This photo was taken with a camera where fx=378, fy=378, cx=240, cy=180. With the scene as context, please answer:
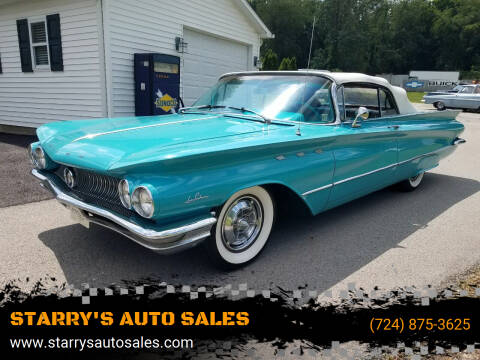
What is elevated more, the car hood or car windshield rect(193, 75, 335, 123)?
car windshield rect(193, 75, 335, 123)

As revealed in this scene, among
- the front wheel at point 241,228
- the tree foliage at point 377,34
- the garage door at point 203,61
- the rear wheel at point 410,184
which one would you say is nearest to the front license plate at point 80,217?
the front wheel at point 241,228

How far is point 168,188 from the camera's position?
2.27 meters

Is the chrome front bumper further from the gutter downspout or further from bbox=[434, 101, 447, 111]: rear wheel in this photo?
bbox=[434, 101, 447, 111]: rear wheel

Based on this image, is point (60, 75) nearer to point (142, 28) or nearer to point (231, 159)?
point (142, 28)

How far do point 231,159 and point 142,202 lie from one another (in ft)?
2.19

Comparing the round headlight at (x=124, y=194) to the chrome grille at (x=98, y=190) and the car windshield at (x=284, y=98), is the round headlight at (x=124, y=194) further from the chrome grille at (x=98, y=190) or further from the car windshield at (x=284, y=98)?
the car windshield at (x=284, y=98)

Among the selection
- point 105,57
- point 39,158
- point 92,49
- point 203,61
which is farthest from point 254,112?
point 203,61

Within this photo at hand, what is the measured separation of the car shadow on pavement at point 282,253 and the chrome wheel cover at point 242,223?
0.71 feet

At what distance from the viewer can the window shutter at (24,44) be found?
9.01 m

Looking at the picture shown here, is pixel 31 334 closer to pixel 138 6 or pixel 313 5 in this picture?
pixel 138 6

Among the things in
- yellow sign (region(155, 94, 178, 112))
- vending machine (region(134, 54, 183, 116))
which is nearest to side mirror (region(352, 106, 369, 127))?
vending machine (region(134, 54, 183, 116))

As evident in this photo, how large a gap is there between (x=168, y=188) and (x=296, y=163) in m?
1.19

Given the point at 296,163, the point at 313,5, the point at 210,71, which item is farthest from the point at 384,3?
the point at 296,163

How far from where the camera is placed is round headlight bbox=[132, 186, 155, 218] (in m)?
2.27
